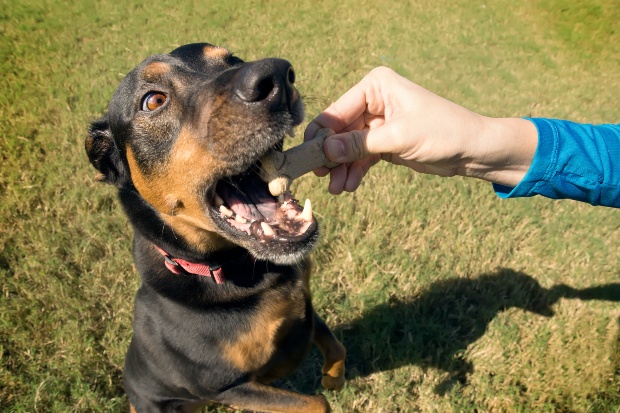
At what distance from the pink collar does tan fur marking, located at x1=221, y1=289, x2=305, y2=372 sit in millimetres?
359

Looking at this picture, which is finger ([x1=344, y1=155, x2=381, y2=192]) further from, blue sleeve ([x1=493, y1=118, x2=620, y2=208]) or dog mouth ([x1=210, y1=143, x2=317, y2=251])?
blue sleeve ([x1=493, y1=118, x2=620, y2=208])

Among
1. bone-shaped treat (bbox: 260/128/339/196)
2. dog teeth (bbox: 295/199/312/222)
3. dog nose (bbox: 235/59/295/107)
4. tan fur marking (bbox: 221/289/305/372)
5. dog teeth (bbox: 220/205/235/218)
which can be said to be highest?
dog nose (bbox: 235/59/295/107)

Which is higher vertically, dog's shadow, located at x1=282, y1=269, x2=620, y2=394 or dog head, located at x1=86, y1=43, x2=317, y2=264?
dog head, located at x1=86, y1=43, x2=317, y2=264

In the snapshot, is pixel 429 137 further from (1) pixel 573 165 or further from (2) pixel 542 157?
(1) pixel 573 165

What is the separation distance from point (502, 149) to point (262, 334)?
1.99 meters

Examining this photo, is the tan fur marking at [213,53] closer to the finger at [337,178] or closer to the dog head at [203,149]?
the dog head at [203,149]

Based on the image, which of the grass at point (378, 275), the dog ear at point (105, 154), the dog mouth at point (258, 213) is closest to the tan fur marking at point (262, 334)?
the dog mouth at point (258, 213)

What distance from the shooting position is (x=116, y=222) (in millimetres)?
5434

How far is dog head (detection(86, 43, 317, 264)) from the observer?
8.13ft

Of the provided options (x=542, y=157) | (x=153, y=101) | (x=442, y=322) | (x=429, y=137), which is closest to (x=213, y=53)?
(x=153, y=101)

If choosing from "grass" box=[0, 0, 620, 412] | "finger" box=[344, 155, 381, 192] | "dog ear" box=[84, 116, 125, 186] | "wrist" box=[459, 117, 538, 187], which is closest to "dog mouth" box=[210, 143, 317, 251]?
"finger" box=[344, 155, 381, 192]

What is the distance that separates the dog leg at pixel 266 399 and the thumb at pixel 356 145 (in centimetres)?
166

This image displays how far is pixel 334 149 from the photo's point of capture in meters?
2.85

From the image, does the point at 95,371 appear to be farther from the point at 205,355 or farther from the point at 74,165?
the point at 74,165
